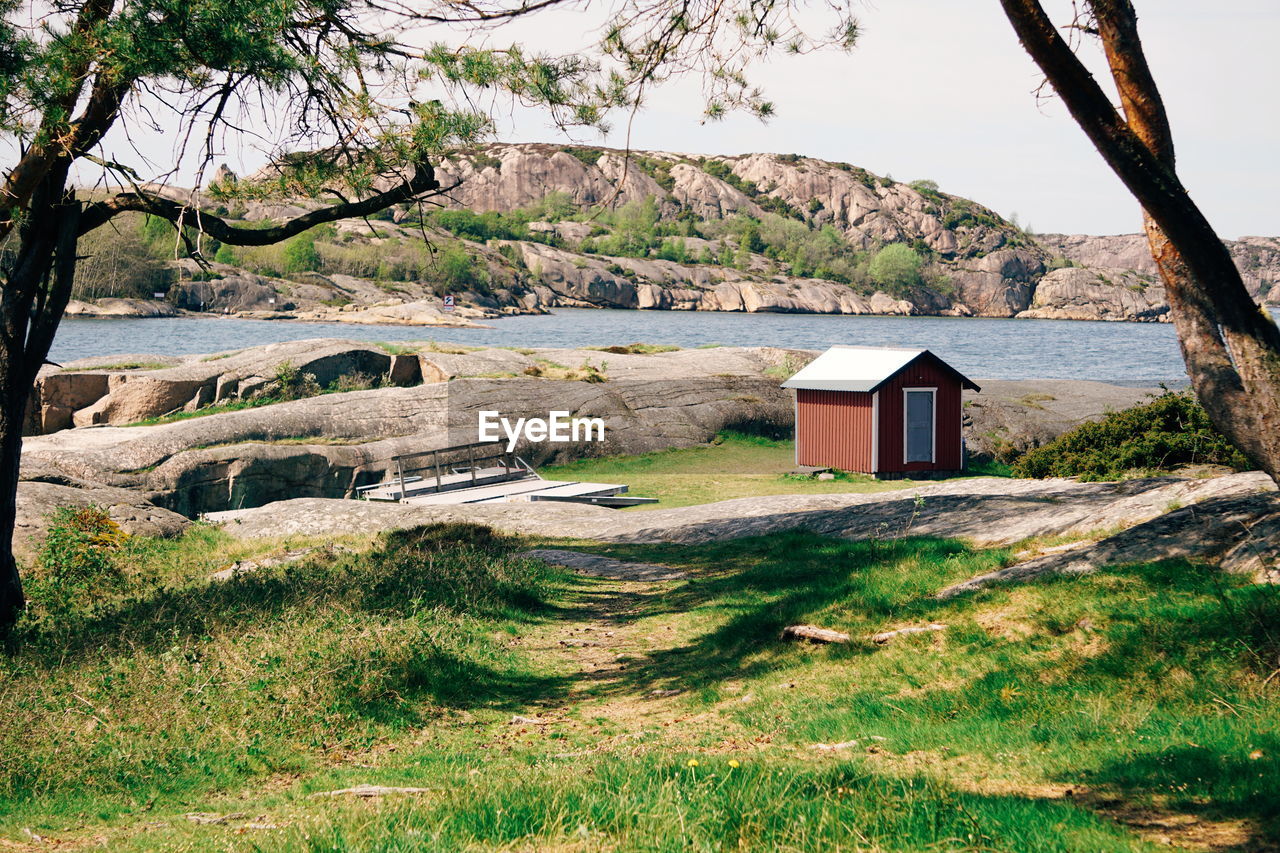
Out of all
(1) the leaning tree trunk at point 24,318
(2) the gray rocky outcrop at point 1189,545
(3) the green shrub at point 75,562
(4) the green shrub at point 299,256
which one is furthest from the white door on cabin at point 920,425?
(4) the green shrub at point 299,256

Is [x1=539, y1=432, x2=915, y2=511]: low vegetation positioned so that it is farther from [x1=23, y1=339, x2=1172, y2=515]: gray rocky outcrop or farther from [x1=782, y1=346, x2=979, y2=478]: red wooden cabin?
[x1=782, y1=346, x2=979, y2=478]: red wooden cabin

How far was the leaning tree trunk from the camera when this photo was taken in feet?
39.2

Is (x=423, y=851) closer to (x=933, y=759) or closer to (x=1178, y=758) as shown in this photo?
(x=933, y=759)

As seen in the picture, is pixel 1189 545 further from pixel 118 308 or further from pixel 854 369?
pixel 118 308

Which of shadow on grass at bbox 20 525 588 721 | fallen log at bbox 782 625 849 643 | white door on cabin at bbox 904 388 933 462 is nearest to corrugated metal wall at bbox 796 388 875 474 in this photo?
white door on cabin at bbox 904 388 933 462

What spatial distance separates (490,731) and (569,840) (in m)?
4.10

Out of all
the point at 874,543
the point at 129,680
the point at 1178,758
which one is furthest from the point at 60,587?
the point at 1178,758

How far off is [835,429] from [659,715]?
22.8 meters

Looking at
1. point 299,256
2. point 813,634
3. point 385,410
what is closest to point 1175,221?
point 813,634

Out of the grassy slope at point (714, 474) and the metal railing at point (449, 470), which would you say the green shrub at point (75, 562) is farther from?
the grassy slope at point (714, 474)

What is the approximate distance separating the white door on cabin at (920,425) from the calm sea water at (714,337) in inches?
1969

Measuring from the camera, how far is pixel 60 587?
→ 1461cm

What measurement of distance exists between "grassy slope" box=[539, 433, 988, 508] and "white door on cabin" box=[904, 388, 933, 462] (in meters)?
1.64

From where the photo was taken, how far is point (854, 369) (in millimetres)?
31609
